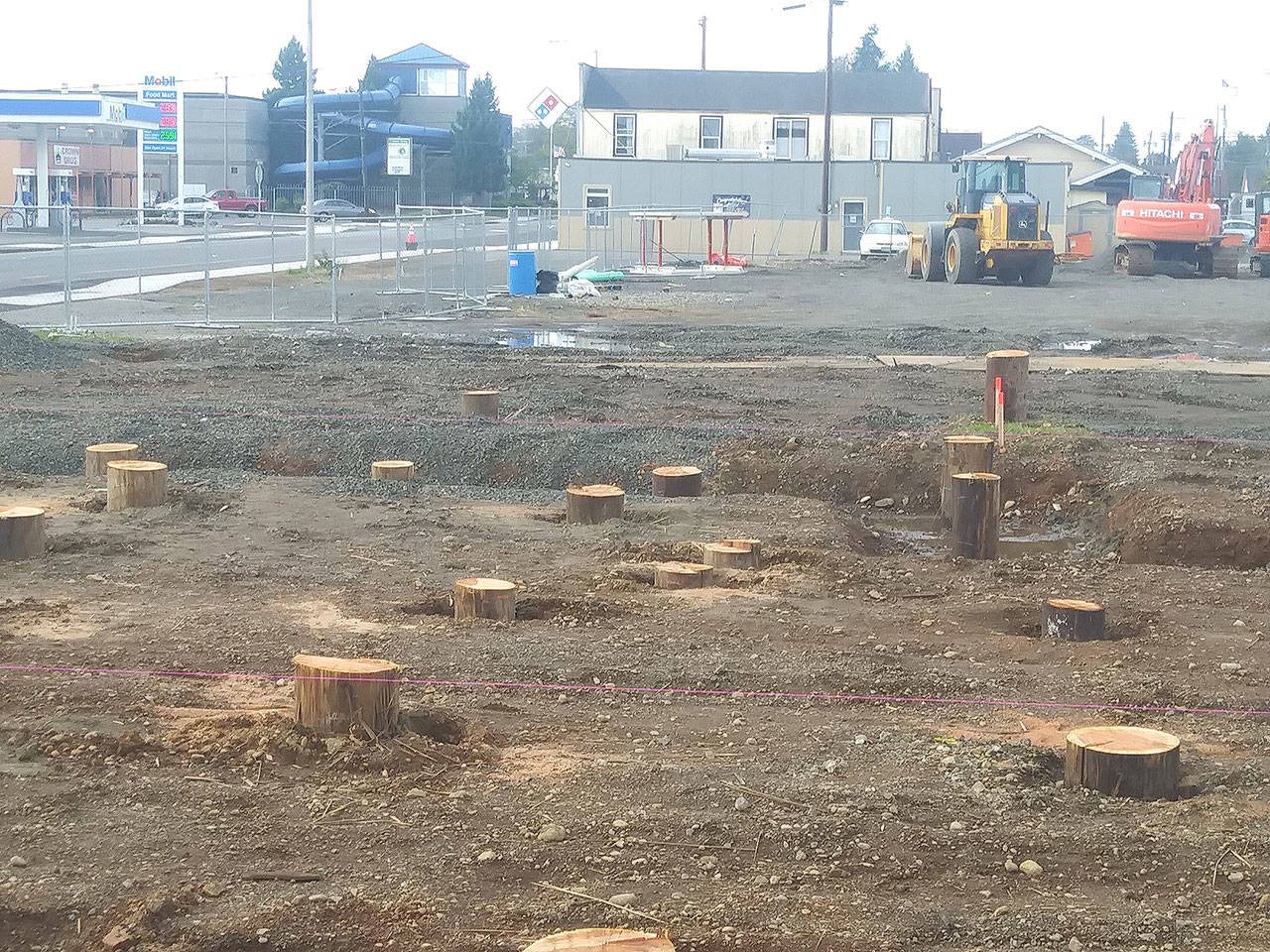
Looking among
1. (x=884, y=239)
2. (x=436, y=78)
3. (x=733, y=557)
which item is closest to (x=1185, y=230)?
(x=884, y=239)

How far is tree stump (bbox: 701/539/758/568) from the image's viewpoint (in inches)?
343

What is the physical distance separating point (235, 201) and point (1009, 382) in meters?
75.4

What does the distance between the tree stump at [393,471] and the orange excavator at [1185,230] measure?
3706cm

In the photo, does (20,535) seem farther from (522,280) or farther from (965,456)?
(522,280)

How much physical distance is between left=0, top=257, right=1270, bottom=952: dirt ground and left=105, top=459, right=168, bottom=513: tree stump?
0.54ft

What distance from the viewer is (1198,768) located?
5.50 m

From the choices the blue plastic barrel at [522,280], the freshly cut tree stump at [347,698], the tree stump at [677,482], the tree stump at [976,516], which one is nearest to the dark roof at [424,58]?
the blue plastic barrel at [522,280]

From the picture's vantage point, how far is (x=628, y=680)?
6.54 metres

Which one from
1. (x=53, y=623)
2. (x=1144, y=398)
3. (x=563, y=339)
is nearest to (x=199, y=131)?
(x=563, y=339)

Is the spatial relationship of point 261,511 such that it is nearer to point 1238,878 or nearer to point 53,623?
point 53,623

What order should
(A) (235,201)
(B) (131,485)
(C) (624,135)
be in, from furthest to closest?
1. (A) (235,201)
2. (C) (624,135)
3. (B) (131,485)

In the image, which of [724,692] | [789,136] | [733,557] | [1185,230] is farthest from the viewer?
[789,136]

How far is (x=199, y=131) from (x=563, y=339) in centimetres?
7812

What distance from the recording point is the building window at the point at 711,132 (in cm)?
7688
